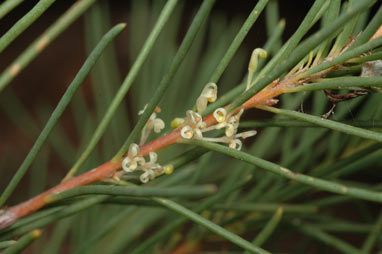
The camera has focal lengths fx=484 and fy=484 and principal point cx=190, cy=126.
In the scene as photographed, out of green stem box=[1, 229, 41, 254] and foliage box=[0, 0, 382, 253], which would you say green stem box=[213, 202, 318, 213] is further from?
green stem box=[1, 229, 41, 254]

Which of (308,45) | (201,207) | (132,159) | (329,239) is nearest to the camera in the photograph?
(308,45)

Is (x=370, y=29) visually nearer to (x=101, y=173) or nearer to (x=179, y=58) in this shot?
(x=179, y=58)

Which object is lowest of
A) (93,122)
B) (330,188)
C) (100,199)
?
(330,188)

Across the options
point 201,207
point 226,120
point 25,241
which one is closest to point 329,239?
point 201,207

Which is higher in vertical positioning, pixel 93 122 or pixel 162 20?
pixel 93 122

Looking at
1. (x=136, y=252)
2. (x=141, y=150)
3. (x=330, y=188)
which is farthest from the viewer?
(x=136, y=252)

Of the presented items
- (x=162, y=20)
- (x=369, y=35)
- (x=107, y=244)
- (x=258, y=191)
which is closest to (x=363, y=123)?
(x=369, y=35)

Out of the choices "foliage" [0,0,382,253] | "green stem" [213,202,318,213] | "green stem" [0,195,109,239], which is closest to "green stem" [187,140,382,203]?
"foliage" [0,0,382,253]

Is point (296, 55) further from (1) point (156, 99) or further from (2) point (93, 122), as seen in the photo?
(2) point (93, 122)
